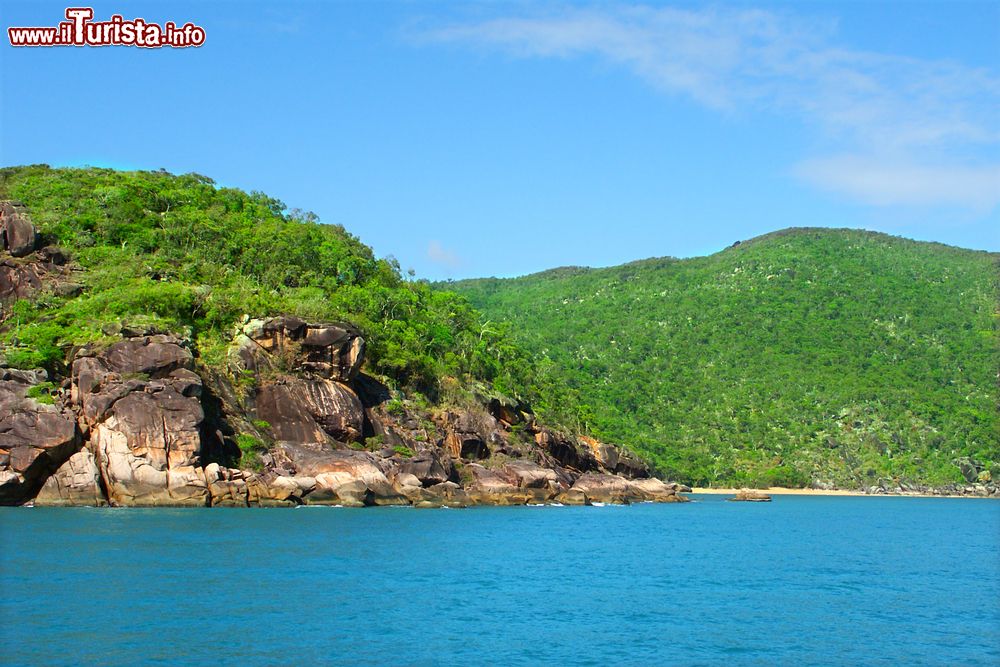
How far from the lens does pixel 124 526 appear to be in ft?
159

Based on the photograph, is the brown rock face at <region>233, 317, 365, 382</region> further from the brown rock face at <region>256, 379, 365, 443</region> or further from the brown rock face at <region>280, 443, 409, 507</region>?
the brown rock face at <region>280, 443, 409, 507</region>

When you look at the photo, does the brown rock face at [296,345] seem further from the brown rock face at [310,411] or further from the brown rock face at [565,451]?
the brown rock face at [565,451]

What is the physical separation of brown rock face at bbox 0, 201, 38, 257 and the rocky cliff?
114mm

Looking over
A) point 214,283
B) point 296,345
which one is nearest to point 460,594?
point 296,345

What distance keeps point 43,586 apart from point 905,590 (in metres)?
31.7

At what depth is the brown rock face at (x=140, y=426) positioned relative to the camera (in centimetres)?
6016

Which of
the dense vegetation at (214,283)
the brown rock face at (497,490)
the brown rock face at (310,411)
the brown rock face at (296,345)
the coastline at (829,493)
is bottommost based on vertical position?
the coastline at (829,493)

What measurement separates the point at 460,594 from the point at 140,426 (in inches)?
1297

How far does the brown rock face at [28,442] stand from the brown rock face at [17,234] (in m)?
21.4

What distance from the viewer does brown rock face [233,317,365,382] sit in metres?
75.4

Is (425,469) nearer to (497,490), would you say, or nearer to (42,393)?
(497,490)

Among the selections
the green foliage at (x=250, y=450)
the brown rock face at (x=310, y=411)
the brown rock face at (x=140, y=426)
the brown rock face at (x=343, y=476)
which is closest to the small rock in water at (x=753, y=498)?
the brown rock face at (x=310, y=411)

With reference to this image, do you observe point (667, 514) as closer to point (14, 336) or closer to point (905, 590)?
point (905, 590)

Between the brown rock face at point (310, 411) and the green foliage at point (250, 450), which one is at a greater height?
the brown rock face at point (310, 411)
